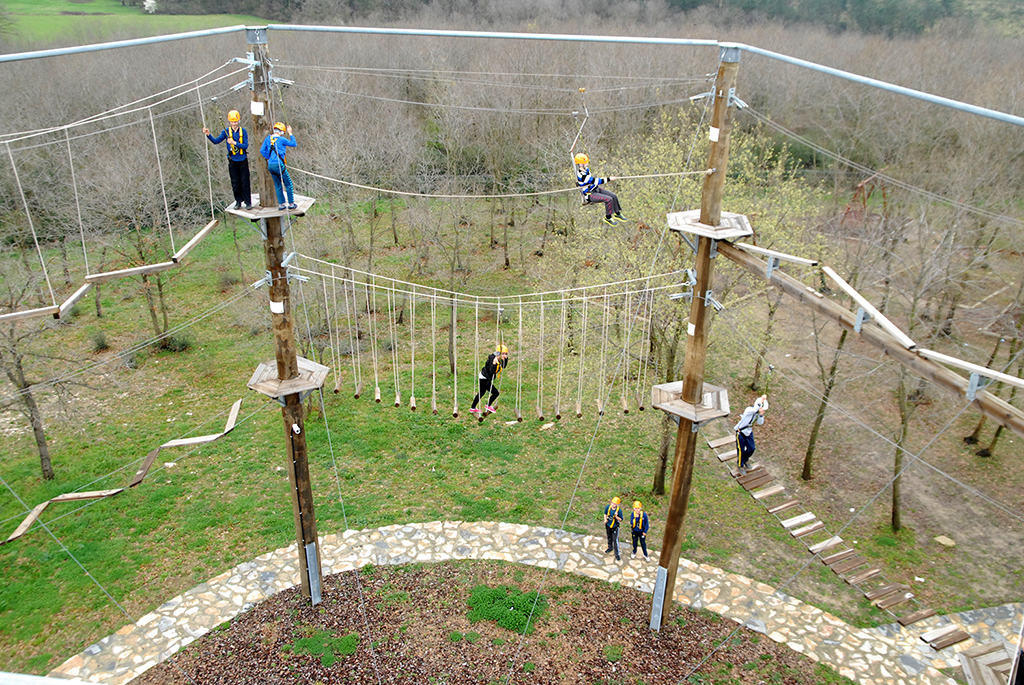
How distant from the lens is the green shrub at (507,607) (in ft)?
40.6

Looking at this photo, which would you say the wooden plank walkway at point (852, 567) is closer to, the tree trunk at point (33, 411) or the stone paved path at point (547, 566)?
the stone paved path at point (547, 566)

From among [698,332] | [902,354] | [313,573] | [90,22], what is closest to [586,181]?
[698,332]

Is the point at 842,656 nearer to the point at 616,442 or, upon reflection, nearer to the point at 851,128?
the point at 616,442

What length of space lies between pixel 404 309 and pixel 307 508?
13449mm

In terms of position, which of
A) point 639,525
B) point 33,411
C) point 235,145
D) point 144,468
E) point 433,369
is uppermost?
point 235,145

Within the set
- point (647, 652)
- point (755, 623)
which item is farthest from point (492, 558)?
point (755, 623)

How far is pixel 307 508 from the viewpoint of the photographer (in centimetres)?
1230

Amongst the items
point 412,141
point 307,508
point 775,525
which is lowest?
point 775,525

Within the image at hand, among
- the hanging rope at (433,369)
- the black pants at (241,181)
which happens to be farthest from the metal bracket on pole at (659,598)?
the black pants at (241,181)

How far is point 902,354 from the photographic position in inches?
303

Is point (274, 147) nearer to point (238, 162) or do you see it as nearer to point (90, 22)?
point (238, 162)

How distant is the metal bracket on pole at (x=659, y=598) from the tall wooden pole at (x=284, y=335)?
19.3ft

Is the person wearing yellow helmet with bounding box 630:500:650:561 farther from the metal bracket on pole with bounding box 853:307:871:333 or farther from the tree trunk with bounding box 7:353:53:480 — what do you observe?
the tree trunk with bounding box 7:353:53:480

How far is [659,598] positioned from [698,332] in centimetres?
472
